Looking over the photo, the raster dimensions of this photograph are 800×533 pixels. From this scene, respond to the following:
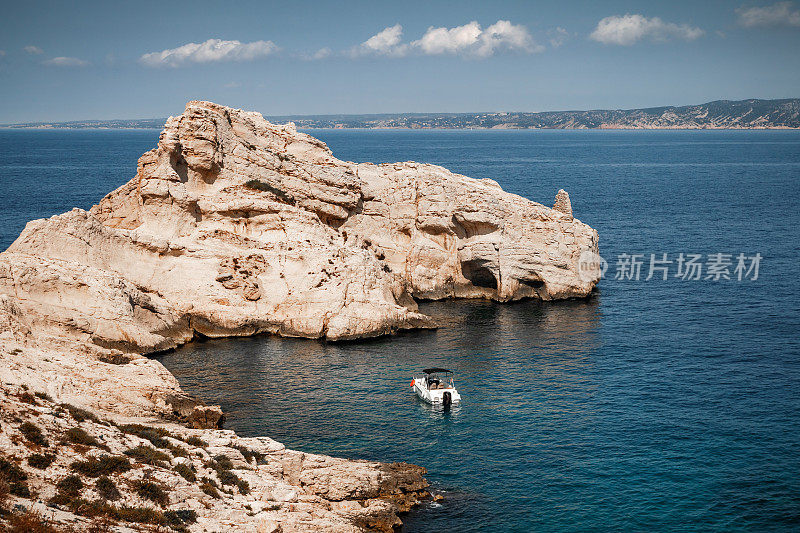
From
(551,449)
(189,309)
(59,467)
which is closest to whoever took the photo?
(59,467)

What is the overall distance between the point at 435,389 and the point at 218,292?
70.9 feet

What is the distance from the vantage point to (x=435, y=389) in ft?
148

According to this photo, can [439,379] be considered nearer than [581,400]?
No

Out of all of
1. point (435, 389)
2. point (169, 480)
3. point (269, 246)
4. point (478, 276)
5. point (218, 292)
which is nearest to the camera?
point (169, 480)

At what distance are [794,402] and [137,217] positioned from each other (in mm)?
49726

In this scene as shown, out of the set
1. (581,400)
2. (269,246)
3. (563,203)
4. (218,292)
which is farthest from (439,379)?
(563,203)

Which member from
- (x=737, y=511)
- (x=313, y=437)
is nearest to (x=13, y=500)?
(x=313, y=437)

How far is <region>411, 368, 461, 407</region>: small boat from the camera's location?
44.5 metres

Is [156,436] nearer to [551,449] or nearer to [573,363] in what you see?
[551,449]

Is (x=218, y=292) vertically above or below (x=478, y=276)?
above

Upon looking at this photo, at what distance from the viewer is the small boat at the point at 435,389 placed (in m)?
44.5

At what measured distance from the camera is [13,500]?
72.5ft

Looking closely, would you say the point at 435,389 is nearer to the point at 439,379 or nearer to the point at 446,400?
the point at 446,400

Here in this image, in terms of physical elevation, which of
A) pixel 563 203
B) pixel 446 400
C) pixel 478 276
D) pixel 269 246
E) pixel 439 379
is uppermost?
pixel 563 203
